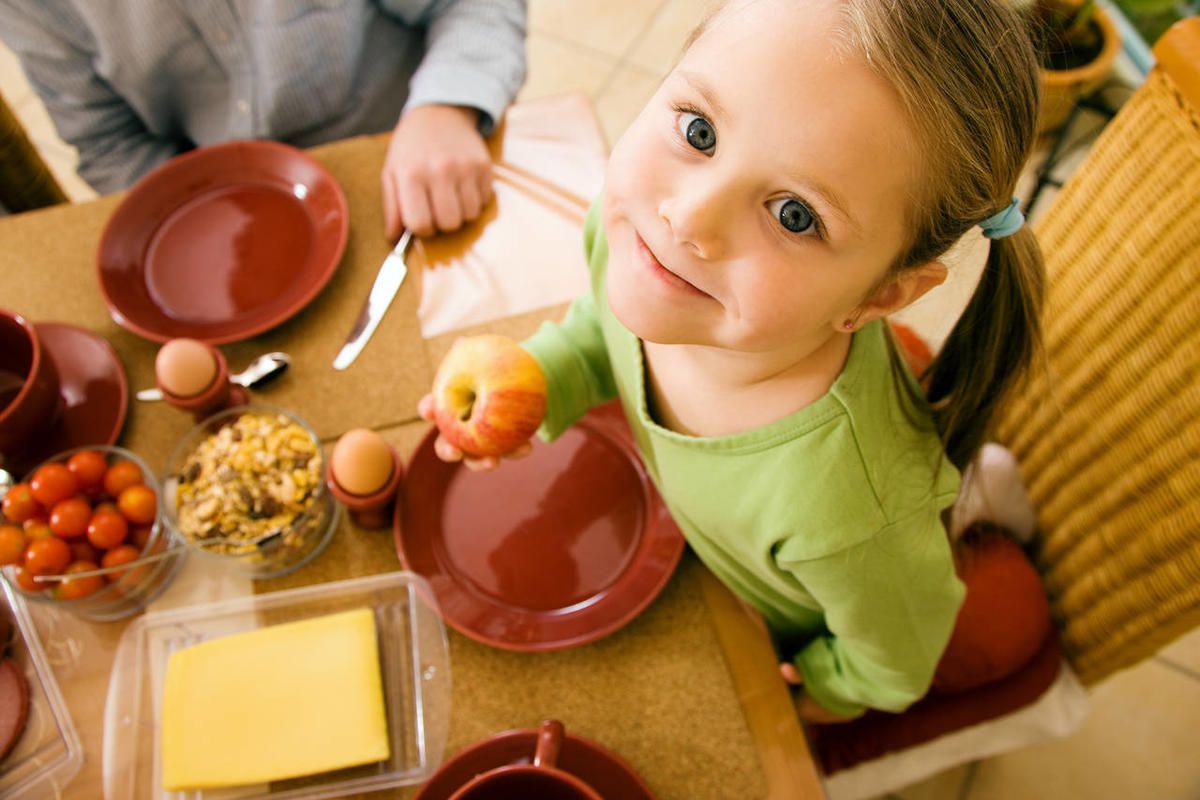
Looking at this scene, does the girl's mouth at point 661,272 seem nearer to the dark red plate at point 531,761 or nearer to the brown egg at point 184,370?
the dark red plate at point 531,761

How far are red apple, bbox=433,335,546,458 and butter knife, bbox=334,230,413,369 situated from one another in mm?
175

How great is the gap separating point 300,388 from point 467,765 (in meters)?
0.44

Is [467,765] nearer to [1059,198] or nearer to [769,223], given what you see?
[769,223]

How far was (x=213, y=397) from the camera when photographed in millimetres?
792

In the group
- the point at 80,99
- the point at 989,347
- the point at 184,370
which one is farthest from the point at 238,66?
the point at 989,347

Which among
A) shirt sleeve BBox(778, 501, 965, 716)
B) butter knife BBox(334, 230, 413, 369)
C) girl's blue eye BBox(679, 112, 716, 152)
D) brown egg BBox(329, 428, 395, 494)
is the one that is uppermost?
girl's blue eye BBox(679, 112, 716, 152)

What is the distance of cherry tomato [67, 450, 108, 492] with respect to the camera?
0.72 metres

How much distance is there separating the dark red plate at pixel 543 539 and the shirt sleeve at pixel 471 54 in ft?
1.59

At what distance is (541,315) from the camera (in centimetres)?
91

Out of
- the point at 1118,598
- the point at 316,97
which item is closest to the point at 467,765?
the point at 1118,598

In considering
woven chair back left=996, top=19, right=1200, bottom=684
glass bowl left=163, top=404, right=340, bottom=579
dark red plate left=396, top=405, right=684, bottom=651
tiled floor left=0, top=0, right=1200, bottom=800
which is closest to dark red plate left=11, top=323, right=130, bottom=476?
glass bowl left=163, top=404, right=340, bottom=579

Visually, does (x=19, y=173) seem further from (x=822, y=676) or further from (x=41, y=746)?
(x=822, y=676)

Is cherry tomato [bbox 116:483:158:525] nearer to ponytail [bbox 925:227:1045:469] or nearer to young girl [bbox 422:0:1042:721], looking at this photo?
young girl [bbox 422:0:1042:721]

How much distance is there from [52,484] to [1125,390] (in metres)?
0.98
